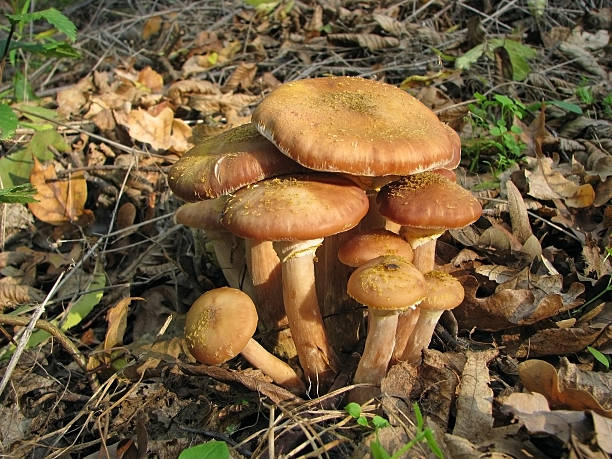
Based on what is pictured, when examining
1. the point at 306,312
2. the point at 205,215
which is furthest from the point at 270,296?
the point at 205,215

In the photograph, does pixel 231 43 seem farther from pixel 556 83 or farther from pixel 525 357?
pixel 525 357

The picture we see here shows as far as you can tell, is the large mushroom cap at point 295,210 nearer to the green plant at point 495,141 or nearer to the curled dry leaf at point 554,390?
the curled dry leaf at point 554,390

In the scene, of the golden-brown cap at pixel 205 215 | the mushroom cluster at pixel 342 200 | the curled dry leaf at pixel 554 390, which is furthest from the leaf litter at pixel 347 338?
the golden-brown cap at pixel 205 215

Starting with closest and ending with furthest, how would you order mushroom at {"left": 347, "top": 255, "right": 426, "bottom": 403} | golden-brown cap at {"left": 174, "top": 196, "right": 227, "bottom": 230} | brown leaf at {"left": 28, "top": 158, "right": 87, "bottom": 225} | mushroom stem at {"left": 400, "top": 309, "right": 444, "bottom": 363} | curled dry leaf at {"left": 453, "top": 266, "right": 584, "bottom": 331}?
mushroom at {"left": 347, "top": 255, "right": 426, "bottom": 403} → mushroom stem at {"left": 400, "top": 309, "right": 444, "bottom": 363} → curled dry leaf at {"left": 453, "top": 266, "right": 584, "bottom": 331} → golden-brown cap at {"left": 174, "top": 196, "right": 227, "bottom": 230} → brown leaf at {"left": 28, "top": 158, "right": 87, "bottom": 225}

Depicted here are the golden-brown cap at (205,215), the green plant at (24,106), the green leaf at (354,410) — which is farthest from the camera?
the green plant at (24,106)

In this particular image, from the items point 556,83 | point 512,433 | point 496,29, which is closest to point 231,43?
point 496,29

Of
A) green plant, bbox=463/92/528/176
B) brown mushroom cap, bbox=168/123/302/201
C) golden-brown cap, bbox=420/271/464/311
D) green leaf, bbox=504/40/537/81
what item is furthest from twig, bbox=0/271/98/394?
green leaf, bbox=504/40/537/81

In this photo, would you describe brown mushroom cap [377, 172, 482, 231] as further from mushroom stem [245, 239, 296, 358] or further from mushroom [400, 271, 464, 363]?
mushroom stem [245, 239, 296, 358]

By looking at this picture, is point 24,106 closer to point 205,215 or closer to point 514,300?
point 205,215
